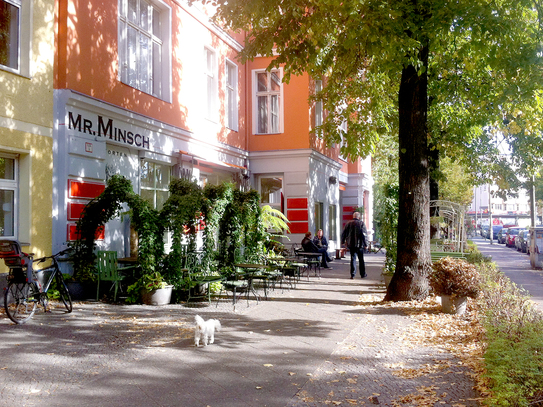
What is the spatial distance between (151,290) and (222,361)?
15.1 ft

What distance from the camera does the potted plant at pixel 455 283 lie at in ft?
30.9

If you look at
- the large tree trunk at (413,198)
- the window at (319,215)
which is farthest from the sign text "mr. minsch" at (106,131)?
the window at (319,215)

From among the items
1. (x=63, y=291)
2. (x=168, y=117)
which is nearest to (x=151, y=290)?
(x=63, y=291)

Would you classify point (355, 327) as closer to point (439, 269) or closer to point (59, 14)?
point (439, 269)

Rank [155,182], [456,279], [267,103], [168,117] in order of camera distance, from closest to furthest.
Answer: [456,279] < [155,182] < [168,117] < [267,103]

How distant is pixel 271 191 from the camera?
23.8 metres

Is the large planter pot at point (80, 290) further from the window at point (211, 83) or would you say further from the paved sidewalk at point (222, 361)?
the window at point (211, 83)

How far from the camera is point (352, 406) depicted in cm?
505

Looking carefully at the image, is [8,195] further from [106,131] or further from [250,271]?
[250,271]

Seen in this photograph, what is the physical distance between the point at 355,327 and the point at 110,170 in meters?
7.56

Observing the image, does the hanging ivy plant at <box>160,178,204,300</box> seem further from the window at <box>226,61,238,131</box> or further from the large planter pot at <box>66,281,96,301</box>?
the window at <box>226,61,238,131</box>

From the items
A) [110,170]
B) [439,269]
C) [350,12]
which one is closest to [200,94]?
[110,170]

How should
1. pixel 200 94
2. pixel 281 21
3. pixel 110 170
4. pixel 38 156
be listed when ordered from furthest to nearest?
pixel 200 94, pixel 110 170, pixel 38 156, pixel 281 21

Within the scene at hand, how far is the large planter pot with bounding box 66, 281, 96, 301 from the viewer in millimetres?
11219
